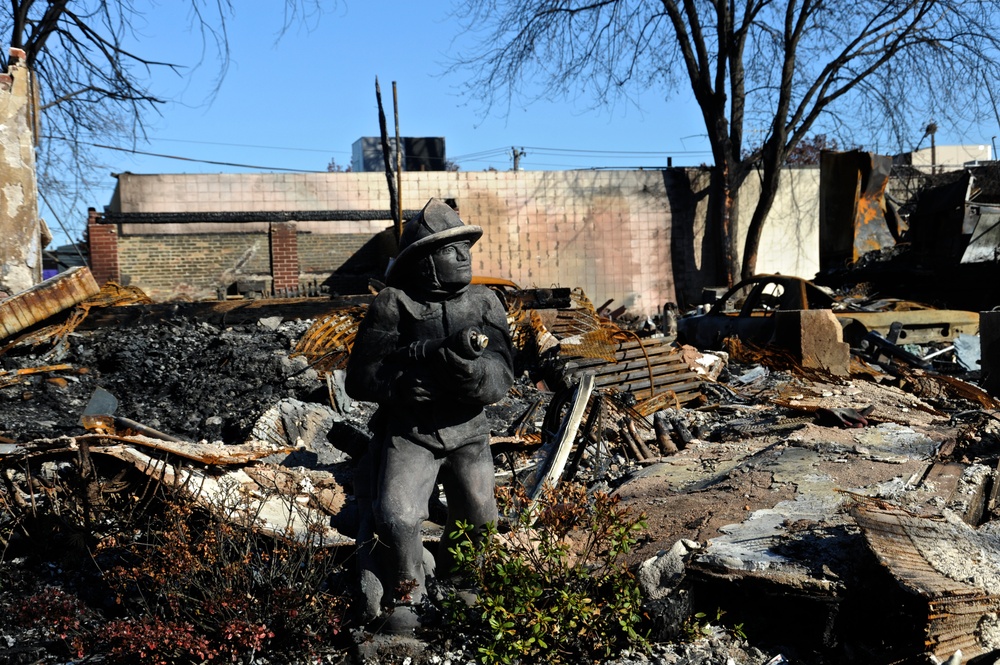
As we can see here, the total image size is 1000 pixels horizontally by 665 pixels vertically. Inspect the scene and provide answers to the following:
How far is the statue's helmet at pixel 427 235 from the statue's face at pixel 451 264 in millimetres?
26

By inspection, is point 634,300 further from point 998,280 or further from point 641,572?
point 641,572

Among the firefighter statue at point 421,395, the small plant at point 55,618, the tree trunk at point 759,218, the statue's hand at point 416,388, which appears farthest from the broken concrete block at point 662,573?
the tree trunk at point 759,218

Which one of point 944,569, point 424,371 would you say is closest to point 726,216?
point 944,569

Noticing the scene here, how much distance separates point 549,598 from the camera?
11.1ft

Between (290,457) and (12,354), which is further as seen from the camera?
(12,354)

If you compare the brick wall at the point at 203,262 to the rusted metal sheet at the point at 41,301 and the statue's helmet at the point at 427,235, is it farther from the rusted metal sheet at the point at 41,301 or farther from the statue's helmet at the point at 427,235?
the statue's helmet at the point at 427,235

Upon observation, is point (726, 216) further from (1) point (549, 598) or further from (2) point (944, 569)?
(1) point (549, 598)

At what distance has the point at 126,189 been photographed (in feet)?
55.9

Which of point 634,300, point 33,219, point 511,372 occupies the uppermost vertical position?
point 33,219

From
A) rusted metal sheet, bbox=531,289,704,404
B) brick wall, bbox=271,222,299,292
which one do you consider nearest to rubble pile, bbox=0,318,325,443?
rusted metal sheet, bbox=531,289,704,404

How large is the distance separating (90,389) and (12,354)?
121cm

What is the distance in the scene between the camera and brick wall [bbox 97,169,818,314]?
56.0 ft

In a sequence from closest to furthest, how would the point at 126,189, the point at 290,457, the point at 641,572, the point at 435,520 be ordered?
the point at 641,572 → the point at 435,520 → the point at 290,457 → the point at 126,189

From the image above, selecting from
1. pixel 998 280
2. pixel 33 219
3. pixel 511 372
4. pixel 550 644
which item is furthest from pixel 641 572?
pixel 998 280
